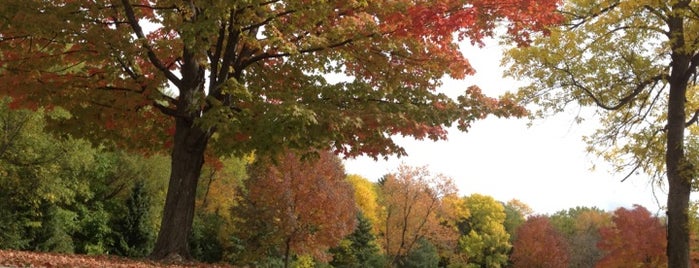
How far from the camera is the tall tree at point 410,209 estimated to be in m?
42.3

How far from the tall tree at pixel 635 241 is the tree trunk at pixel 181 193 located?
83.2 ft

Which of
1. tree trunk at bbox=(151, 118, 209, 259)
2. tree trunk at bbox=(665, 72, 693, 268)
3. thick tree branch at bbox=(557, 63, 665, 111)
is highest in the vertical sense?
thick tree branch at bbox=(557, 63, 665, 111)

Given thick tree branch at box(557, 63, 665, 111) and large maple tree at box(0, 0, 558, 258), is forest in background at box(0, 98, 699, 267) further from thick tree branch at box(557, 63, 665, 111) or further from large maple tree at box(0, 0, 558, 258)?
thick tree branch at box(557, 63, 665, 111)

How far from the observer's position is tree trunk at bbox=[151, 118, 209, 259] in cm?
1009

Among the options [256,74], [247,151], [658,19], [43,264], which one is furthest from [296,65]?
[658,19]

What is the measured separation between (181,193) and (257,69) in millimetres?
3150

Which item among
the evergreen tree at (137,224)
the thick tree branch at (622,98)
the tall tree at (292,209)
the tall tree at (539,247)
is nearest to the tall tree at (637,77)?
the thick tree branch at (622,98)

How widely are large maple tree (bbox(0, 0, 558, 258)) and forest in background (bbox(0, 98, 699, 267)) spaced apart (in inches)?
55.2

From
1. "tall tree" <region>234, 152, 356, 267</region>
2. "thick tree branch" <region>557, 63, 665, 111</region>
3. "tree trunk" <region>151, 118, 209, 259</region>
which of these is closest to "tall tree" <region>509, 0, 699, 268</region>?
"thick tree branch" <region>557, 63, 665, 111</region>

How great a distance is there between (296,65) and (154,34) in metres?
3.55

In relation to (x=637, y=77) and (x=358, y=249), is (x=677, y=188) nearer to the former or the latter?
(x=637, y=77)

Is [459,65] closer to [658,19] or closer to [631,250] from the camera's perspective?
[658,19]

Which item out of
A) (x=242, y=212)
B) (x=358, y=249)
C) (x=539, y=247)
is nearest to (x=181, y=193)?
(x=242, y=212)

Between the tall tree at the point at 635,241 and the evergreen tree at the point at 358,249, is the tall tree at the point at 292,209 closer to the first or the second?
the evergreen tree at the point at 358,249
